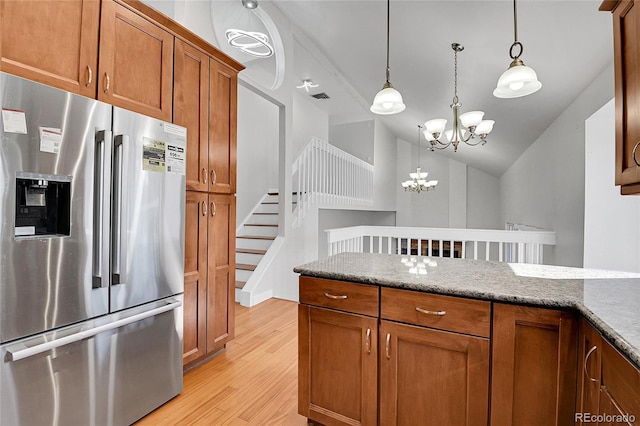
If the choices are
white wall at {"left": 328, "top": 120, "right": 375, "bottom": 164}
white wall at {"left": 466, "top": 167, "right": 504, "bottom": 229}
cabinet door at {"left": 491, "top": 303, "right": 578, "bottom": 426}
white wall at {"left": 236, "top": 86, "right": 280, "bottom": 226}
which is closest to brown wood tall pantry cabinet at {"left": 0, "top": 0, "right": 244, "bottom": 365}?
cabinet door at {"left": 491, "top": 303, "right": 578, "bottom": 426}

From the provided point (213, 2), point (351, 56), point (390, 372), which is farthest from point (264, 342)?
point (351, 56)

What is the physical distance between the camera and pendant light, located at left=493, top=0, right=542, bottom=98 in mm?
1662

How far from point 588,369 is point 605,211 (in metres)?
2.20

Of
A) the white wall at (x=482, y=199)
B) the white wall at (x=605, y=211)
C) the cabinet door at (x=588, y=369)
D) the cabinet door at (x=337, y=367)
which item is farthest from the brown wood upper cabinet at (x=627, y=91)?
the white wall at (x=482, y=199)

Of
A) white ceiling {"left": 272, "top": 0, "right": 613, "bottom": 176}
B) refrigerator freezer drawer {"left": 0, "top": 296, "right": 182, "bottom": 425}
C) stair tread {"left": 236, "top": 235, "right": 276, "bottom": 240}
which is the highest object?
white ceiling {"left": 272, "top": 0, "right": 613, "bottom": 176}

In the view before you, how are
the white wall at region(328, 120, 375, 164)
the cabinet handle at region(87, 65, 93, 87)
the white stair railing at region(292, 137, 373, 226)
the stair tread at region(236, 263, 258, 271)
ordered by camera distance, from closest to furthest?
the cabinet handle at region(87, 65, 93, 87) → the stair tread at region(236, 263, 258, 271) → the white stair railing at region(292, 137, 373, 226) → the white wall at region(328, 120, 375, 164)

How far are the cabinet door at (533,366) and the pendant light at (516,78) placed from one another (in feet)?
4.01

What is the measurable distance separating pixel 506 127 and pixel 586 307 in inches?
169

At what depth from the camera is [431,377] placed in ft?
4.62

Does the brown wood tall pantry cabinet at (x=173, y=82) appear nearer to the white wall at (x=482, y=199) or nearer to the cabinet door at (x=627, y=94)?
the cabinet door at (x=627, y=94)

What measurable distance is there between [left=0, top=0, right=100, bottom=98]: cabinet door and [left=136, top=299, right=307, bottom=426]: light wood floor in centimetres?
194

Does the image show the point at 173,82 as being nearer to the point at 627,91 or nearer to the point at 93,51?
the point at 93,51

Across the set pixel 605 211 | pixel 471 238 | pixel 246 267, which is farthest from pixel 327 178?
pixel 605 211

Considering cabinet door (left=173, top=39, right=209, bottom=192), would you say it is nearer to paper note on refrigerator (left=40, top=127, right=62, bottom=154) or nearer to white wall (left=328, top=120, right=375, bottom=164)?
paper note on refrigerator (left=40, top=127, right=62, bottom=154)
